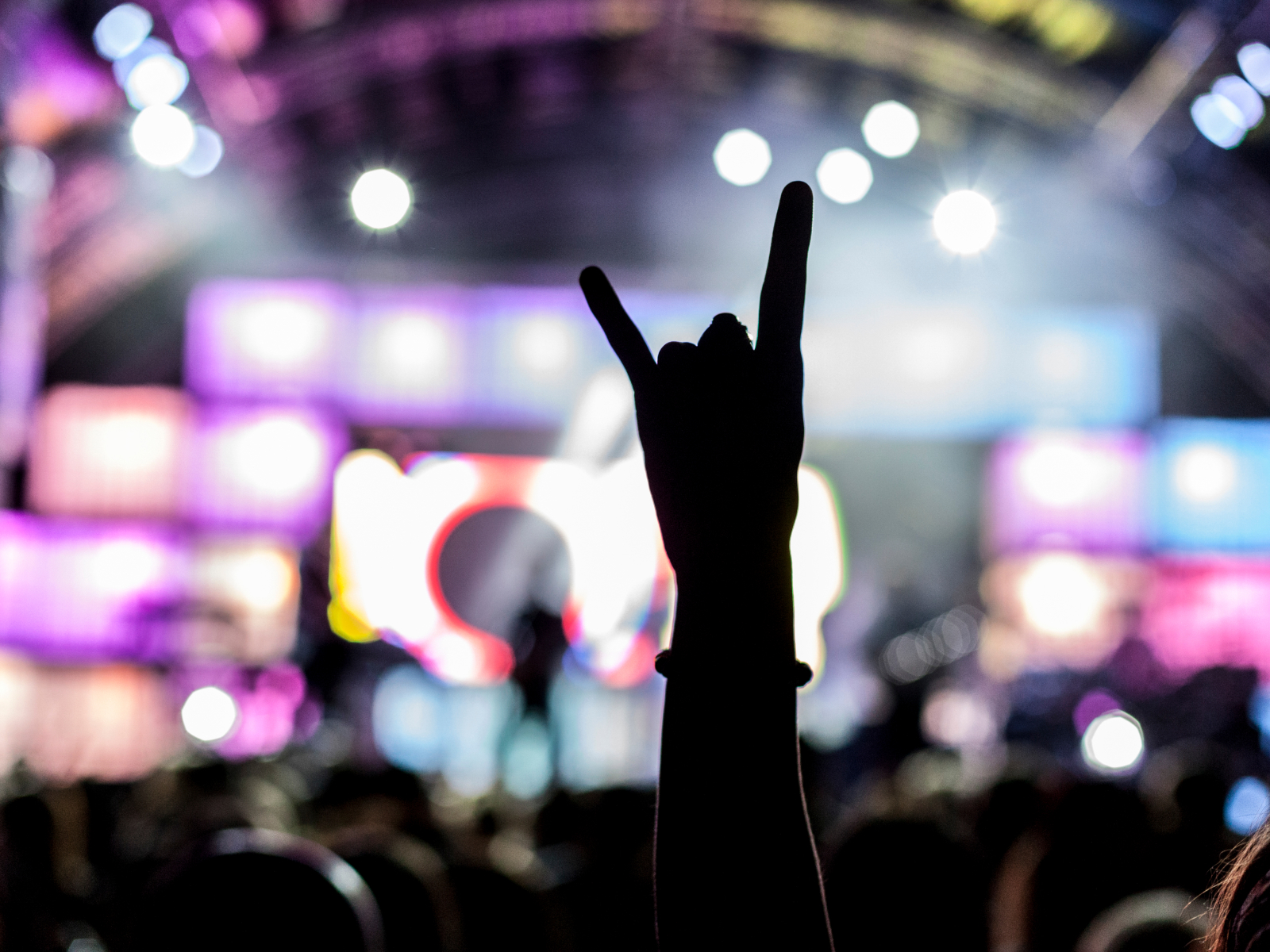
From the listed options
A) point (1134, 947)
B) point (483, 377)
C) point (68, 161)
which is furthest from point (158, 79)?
point (1134, 947)

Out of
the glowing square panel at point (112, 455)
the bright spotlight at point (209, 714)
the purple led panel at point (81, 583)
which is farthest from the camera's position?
the glowing square panel at point (112, 455)

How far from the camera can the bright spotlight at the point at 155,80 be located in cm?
1151

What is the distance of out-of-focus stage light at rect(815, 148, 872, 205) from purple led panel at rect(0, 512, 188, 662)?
7.80m

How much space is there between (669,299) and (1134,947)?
11.5 m

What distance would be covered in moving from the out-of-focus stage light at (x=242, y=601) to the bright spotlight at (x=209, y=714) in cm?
39


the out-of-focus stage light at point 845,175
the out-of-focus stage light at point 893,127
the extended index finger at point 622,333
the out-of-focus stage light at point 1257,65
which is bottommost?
the extended index finger at point 622,333

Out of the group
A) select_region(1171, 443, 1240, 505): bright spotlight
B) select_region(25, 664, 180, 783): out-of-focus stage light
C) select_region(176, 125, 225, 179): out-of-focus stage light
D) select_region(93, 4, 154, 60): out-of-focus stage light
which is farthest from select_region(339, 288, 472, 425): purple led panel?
select_region(1171, 443, 1240, 505): bright spotlight

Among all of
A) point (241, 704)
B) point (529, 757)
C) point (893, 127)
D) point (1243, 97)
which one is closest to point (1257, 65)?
point (1243, 97)

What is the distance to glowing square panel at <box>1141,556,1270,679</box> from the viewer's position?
13.7 metres

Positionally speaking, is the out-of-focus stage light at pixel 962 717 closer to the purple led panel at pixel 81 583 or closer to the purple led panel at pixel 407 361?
the purple led panel at pixel 407 361

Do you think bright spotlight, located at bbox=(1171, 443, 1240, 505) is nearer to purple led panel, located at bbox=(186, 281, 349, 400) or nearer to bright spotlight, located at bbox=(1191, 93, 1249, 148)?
bright spotlight, located at bbox=(1191, 93, 1249, 148)

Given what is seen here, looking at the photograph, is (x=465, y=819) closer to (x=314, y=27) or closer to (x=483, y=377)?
(x=483, y=377)

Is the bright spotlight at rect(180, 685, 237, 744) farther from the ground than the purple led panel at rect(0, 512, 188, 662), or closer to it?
closer to it

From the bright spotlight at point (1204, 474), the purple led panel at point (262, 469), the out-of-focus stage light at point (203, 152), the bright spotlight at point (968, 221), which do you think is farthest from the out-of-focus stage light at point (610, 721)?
the out-of-focus stage light at point (203, 152)
